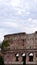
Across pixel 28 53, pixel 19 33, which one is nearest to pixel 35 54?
pixel 28 53

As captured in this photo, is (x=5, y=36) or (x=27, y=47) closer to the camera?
(x=27, y=47)

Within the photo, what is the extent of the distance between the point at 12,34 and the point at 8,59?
11.4 feet

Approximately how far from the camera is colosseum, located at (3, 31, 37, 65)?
40.3 meters

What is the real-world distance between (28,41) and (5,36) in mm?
4632

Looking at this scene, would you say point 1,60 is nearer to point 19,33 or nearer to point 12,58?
point 12,58

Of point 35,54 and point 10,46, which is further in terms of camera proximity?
point 10,46

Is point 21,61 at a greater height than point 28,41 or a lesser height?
lesser

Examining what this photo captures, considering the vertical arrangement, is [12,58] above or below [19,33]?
below

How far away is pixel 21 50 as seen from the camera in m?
41.7

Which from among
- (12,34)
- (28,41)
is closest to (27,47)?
(28,41)

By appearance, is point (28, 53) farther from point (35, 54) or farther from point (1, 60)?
point (1, 60)

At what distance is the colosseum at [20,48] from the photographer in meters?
40.3

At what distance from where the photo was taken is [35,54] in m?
40.0

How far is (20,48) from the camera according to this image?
41.9 meters
